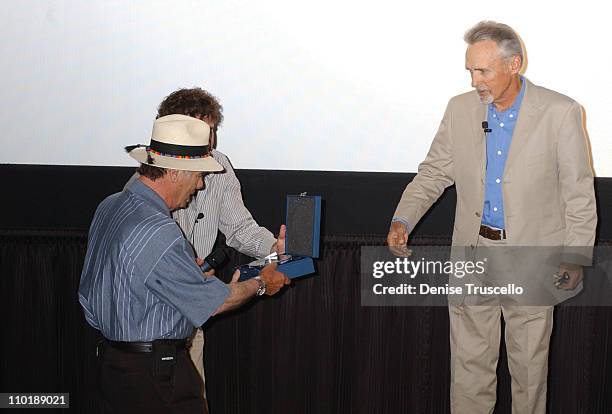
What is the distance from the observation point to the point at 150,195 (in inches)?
90.5

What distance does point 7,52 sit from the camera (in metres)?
3.44

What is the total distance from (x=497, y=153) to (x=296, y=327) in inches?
50.3

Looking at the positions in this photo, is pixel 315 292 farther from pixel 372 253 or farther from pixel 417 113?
pixel 417 113

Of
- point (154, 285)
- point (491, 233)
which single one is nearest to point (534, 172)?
point (491, 233)

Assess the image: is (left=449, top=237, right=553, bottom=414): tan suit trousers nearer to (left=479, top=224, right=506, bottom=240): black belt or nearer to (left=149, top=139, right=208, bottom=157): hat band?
(left=479, top=224, right=506, bottom=240): black belt

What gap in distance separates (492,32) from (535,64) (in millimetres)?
640

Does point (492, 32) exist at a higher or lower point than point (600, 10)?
lower

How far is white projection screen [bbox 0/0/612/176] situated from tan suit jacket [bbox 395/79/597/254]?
0.49 m

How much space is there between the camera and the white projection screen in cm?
330

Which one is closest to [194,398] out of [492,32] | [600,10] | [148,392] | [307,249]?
[148,392]

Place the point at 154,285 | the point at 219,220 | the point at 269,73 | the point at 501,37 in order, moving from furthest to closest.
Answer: the point at 269,73
the point at 219,220
the point at 501,37
the point at 154,285

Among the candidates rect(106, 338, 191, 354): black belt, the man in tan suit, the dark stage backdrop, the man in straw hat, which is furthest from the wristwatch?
the dark stage backdrop

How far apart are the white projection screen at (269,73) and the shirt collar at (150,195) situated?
116 centimetres

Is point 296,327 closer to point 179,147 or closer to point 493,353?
point 493,353
